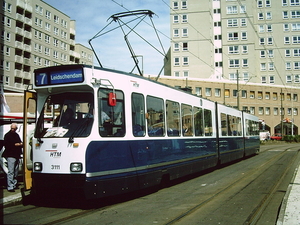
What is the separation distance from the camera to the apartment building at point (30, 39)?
5050 centimetres

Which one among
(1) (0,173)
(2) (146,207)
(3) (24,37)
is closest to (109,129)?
(2) (146,207)

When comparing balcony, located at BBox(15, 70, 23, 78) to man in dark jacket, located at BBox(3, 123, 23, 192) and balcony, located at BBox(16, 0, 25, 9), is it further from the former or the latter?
man in dark jacket, located at BBox(3, 123, 23, 192)

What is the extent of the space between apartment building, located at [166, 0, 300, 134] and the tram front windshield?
177 ft

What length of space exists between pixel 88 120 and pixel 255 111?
61232mm

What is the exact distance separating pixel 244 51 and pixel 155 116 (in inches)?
2513

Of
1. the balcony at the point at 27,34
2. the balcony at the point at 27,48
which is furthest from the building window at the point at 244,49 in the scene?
the balcony at the point at 27,48

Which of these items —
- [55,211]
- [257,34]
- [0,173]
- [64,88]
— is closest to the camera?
[55,211]

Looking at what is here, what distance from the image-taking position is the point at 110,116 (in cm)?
767

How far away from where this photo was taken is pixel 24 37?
54344mm

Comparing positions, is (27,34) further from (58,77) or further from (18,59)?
(58,77)

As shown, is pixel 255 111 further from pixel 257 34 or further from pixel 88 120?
pixel 88 120

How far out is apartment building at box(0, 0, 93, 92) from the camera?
50500 millimetres

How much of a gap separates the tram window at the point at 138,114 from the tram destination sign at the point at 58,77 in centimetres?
153

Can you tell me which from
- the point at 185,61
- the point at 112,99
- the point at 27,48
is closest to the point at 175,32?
the point at 185,61
